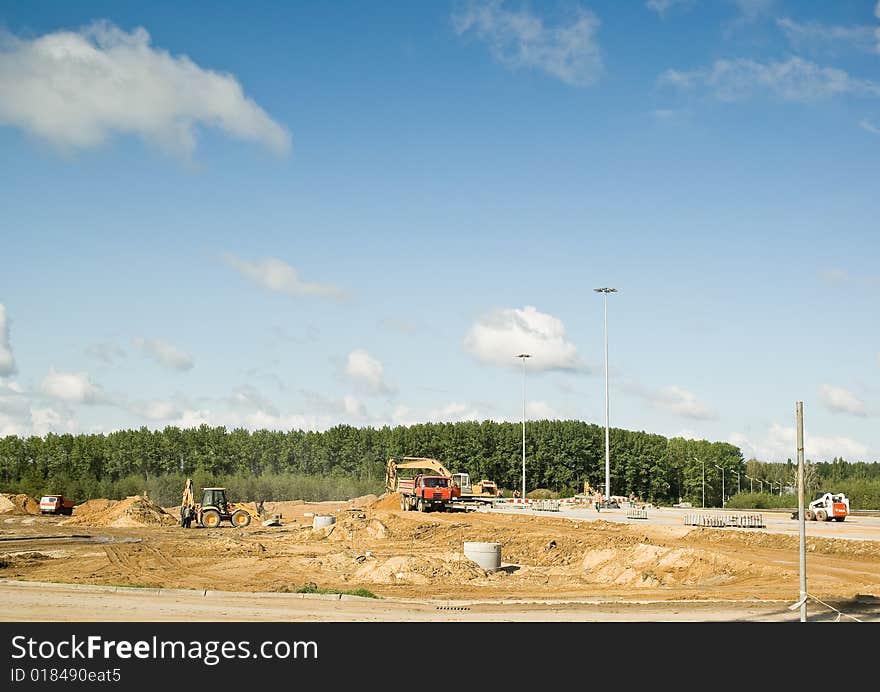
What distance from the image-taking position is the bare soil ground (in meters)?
23.6

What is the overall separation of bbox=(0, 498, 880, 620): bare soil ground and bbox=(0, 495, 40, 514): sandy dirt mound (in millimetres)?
28068

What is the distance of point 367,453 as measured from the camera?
12212 cm

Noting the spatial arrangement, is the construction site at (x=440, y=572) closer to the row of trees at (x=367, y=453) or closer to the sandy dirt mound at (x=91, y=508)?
the sandy dirt mound at (x=91, y=508)

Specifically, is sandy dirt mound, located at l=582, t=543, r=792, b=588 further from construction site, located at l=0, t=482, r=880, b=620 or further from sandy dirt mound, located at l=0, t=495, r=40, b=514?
sandy dirt mound, located at l=0, t=495, r=40, b=514

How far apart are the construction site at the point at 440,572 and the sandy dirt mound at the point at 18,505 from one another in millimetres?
27540

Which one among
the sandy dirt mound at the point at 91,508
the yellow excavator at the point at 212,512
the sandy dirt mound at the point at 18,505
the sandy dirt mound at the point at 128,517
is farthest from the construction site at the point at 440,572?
the sandy dirt mound at the point at 18,505

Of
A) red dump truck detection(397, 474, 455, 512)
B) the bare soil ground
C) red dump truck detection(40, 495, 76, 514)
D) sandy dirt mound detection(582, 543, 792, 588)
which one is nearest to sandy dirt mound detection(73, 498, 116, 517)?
red dump truck detection(40, 495, 76, 514)

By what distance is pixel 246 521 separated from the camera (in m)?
53.2

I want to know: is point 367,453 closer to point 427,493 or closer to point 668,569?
point 427,493
